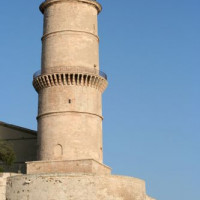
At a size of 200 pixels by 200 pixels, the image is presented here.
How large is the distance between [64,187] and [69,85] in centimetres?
794

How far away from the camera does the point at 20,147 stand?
1507 inches

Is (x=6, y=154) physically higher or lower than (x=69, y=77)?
lower

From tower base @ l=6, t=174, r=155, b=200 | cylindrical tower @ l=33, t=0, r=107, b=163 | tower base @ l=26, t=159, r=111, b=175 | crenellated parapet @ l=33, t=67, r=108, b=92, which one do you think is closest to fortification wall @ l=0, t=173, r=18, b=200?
tower base @ l=6, t=174, r=155, b=200

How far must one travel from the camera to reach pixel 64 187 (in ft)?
93.2

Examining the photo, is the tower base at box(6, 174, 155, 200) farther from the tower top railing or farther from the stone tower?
the tower top railing

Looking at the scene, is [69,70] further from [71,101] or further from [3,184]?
[3,184]

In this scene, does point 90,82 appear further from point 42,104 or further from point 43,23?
point 43,23

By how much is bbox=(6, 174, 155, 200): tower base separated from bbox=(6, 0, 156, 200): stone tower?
0.26 ft

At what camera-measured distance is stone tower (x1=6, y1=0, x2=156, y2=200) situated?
31281 mm

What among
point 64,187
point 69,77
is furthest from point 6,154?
point 64,187

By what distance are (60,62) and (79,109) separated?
3.51 m

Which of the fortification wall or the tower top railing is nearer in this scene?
the fortification wall

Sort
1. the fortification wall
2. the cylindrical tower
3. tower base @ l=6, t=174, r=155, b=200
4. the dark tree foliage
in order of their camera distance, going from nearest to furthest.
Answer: tower base @ l=6, t=174, r=155, b=200
the fortification wall
the cylindrical tower
the dark tree foliage

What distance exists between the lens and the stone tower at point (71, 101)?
31.3 metres
